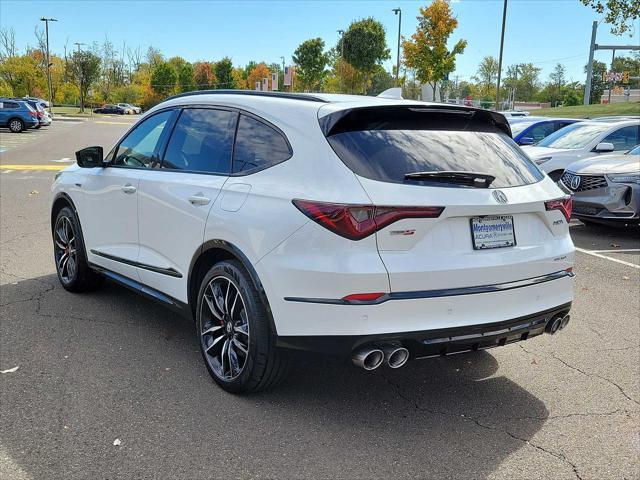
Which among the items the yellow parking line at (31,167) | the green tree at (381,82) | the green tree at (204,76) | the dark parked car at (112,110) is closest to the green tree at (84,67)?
the dark parked car at (112,110)

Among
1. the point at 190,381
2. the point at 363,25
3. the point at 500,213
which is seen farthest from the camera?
the point at 363,25

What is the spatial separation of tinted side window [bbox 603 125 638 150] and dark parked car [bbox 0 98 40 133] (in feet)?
105

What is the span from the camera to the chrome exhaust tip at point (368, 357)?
3.03m

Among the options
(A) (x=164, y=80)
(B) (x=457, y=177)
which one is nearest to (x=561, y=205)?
(B) (x=457, y=177)

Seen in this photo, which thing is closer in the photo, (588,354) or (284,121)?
(284,121)

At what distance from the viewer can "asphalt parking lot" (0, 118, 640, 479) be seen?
299 cm

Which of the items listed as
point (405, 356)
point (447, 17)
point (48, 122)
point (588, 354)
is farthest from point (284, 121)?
point (447, 17)

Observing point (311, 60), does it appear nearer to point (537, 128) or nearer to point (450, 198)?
point (537, 128)

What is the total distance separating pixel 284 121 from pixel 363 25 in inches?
2327

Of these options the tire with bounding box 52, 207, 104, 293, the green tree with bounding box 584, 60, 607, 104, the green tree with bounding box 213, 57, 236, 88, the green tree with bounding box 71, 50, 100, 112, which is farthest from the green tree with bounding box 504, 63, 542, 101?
the tire with bounding box 52, 207, 104, 293

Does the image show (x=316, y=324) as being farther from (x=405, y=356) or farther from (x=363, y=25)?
(x=363, y=25)

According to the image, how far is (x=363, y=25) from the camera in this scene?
59.0 meters

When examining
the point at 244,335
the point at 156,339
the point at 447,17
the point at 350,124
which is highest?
the point at 447,17

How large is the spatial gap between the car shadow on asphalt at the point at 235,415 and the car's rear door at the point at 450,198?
81 centimetres
